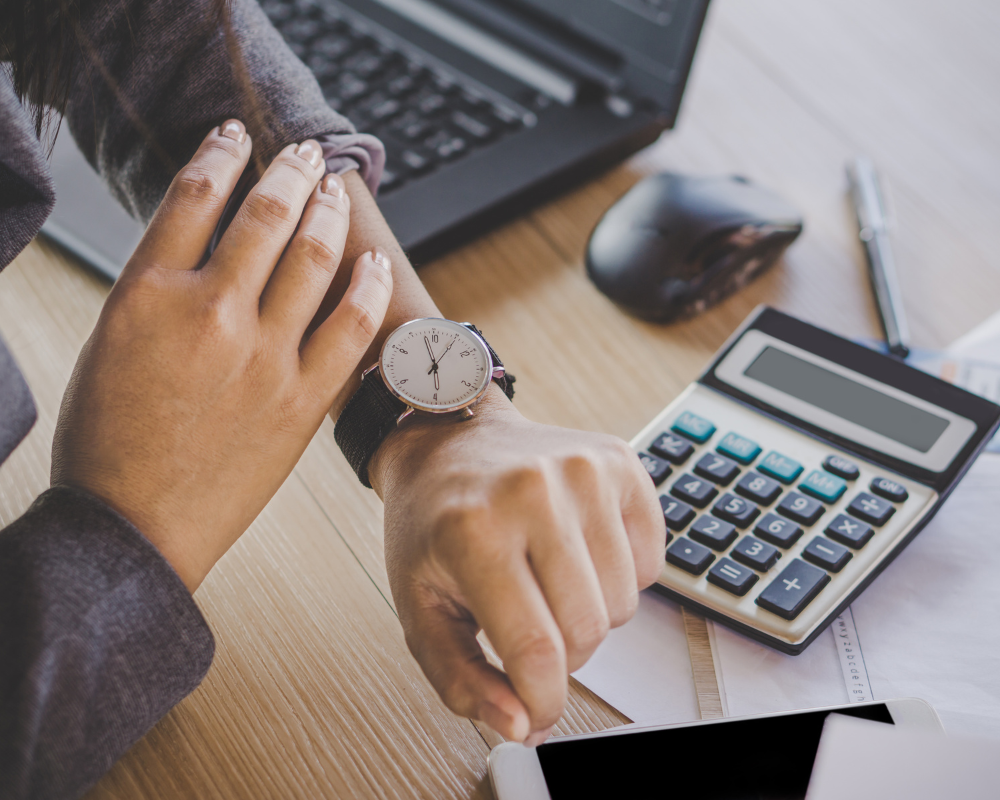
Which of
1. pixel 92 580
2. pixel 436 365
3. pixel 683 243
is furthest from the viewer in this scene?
pixel 683 243

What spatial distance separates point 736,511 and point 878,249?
0.33 meters

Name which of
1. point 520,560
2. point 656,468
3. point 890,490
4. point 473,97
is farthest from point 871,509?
point 473,97

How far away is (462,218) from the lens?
0.63 meters

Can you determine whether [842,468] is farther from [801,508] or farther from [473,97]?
[473,97]

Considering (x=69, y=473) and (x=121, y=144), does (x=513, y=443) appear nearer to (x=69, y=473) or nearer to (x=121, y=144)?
(x=69, y=473)

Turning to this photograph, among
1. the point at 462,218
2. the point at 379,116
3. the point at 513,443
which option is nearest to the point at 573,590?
the point at 513,443

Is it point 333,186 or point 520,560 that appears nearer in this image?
point 520,560

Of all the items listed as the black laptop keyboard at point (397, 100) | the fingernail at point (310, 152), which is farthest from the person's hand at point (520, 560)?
the black laptop keyboard at point (397, 100)

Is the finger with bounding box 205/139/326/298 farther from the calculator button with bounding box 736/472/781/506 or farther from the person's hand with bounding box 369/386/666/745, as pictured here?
the calculator button with bounding box 736/472/781/506

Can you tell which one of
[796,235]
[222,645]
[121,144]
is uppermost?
[796,235]

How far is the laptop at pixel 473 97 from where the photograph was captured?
628 millimetres

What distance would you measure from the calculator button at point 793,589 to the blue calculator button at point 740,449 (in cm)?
8

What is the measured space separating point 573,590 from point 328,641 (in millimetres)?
169

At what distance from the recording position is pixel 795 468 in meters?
0.49
